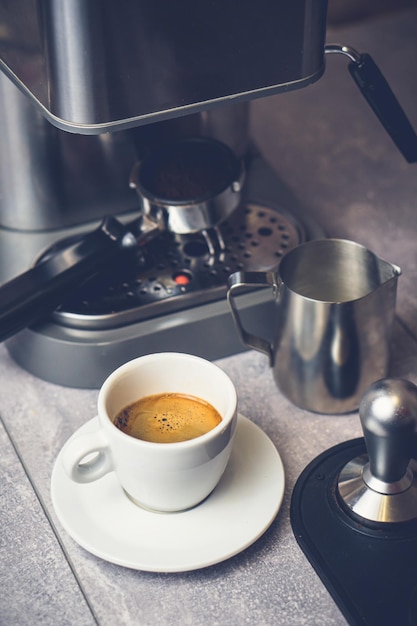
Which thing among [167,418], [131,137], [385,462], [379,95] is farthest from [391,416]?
[131,137]

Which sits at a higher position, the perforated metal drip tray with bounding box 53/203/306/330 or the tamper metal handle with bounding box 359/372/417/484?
the tamper metal handle with bounding box 359/372/417/484

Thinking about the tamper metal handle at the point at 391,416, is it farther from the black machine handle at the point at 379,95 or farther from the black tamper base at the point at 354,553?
the black machine handle at the point at 379,95

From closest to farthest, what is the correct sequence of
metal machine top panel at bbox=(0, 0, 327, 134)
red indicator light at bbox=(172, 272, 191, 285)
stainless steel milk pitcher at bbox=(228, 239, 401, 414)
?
1. metal machine top panel at bbox=(0, 0, 327, 134)
2. stainless steel milk pitcher at bbox=(228, 239, 401, 414)
3. red indicator light at bbox=(172, 272, 191, 285)

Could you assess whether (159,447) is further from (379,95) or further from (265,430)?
(379,95)

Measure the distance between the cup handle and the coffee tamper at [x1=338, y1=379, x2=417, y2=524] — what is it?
0.16 meters

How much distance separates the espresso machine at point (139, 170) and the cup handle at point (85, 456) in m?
0.13

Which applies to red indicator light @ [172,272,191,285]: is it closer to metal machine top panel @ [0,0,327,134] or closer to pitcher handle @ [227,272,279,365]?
pitcher handle @ [227,272,279,365]

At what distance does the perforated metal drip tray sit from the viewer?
71 centimetres

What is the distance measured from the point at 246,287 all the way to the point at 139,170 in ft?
0.43

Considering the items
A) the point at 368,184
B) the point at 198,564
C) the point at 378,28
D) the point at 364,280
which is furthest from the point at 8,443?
the point at 378,28

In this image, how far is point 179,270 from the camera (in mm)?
755

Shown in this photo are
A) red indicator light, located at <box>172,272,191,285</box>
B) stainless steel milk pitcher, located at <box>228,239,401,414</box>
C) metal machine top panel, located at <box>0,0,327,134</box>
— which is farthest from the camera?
red indicator light, located at <box>172,272,191,285</box>

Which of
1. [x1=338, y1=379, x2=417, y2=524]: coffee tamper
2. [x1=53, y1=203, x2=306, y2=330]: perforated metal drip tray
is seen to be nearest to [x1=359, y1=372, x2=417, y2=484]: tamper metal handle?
[x1=338, y1=379, x2=417, y2=524]: coffee tamper

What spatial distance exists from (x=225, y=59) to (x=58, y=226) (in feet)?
0.92
